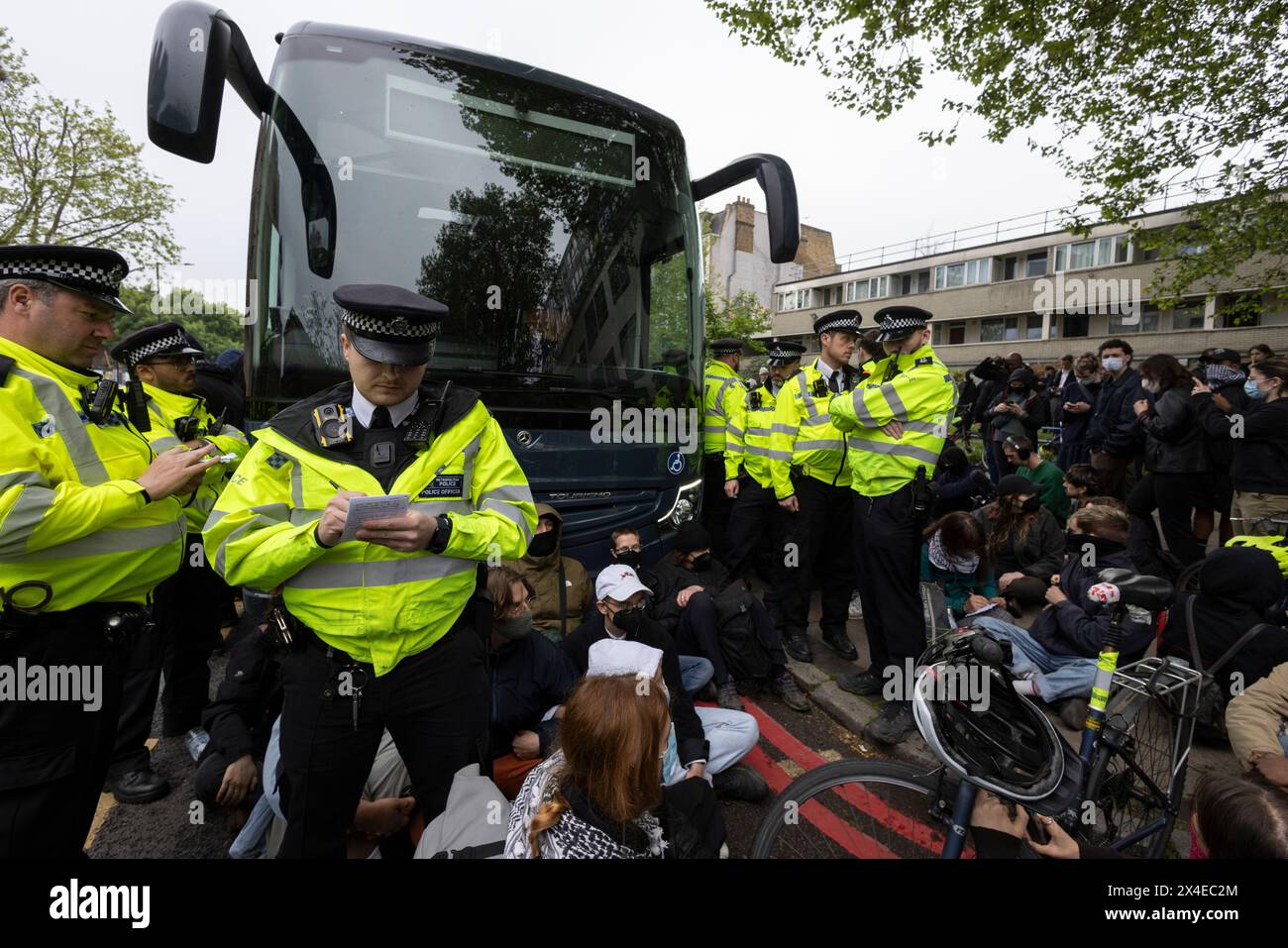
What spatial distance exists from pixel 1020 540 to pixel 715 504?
270cm

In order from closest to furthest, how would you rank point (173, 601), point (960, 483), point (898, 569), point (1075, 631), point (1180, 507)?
point (173, 601), point (1075, 631), point (898, 569), point (1180, 507), point (960, 483)

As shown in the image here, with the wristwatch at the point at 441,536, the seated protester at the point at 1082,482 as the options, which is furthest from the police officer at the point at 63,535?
the seated protester at the point at 1082,482

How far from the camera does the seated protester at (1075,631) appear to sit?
3.38m

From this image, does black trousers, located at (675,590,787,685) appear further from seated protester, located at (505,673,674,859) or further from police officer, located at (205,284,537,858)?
seated protester, located at (505,673,674,859)

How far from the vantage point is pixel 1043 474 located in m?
5.96

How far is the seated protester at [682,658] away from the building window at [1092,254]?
32464 millimetres

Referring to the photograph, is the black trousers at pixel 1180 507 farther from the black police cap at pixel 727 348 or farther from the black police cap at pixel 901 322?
the black police cap at pixel 727 348

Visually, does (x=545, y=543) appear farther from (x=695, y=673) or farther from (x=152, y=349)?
(x=152, y=349)

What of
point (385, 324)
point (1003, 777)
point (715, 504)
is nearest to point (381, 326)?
point (385, 324)

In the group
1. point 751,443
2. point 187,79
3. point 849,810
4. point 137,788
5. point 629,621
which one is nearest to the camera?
point 849,810

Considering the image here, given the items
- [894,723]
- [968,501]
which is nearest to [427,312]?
[894,723]

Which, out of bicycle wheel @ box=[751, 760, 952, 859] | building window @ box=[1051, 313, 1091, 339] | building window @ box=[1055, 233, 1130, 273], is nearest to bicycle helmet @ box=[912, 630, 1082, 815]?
bicycle wheel @ box=[751, 760, 952, 859]
